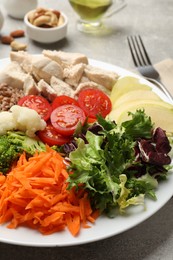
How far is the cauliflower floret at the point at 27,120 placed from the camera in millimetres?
2393

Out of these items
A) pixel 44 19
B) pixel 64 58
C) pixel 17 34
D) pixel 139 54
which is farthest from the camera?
pixel 17 34

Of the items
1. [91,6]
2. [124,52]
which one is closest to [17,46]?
[91,6]

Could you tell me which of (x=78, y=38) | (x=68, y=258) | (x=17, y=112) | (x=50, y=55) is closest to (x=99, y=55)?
(x=78, y=38)

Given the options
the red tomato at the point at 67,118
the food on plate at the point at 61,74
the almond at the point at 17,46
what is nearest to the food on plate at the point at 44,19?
the almond at the point at 17,46

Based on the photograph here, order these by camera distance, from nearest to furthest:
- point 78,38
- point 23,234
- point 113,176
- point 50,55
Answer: point 23,234 → point 113,176 → point 50,55 → point 78,38

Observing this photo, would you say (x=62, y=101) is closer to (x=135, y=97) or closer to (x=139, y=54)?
(x=135, y=97)

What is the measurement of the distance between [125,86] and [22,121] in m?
0.75

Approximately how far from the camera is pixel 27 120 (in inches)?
93.7

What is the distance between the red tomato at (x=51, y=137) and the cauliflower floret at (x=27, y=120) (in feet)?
0.11

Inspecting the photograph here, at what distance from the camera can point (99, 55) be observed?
3840 mm

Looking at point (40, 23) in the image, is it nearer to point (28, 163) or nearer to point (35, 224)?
point (28, 163)

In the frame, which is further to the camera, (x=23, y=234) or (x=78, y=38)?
(x=78, y=38)

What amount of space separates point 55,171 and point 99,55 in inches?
77.3

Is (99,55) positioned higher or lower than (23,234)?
lower
